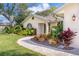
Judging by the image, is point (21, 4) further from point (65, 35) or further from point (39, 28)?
point (65, 35)

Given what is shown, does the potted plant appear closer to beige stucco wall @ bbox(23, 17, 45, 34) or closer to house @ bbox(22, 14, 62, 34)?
house @ bbox(22, 14, 62, 34)

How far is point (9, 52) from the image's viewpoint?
11.8ft

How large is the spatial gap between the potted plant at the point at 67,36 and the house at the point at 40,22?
17cm

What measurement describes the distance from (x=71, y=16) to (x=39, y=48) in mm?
575

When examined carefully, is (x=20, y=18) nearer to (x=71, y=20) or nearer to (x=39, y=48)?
(x=39, y=48)

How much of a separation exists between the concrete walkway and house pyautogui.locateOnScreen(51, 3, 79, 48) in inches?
8.3

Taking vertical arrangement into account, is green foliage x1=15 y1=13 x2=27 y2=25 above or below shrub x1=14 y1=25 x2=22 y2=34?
above

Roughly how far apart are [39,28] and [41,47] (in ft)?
0.80

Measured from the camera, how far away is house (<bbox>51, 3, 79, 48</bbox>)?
3531 millimetres

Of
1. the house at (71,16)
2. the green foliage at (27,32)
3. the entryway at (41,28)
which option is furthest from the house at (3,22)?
the house at (71,16)

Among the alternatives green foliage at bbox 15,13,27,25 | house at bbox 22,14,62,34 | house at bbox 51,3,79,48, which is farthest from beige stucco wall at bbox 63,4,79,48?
green foliage at bbox 15,13,27,25

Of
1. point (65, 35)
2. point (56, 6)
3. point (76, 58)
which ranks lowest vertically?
point (76, 58)

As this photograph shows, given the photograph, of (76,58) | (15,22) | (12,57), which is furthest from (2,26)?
(76,58)

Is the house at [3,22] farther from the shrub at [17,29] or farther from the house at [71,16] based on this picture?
the house at [71,16]
